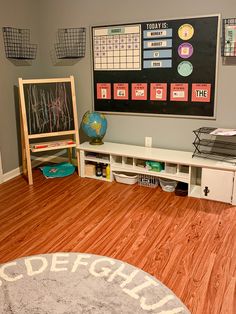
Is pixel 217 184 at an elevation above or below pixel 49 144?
below

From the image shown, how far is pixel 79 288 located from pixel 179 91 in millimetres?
2252

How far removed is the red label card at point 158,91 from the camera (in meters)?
3.43

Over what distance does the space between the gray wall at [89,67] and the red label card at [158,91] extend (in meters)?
0.24

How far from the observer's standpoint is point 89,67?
3.79m

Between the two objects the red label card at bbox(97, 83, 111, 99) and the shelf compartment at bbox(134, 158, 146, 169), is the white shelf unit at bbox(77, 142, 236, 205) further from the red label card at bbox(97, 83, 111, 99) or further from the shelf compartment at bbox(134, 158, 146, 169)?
the red label card at bbox(97, 83, 111, 99)

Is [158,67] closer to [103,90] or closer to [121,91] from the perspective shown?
[121,91]

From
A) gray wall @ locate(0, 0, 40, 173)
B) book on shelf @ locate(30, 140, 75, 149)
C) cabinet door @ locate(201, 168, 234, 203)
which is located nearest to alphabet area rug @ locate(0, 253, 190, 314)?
cabinet door @ locate(201, 168, 234, 203)

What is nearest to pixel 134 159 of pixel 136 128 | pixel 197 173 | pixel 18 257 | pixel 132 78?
pixel 136 128

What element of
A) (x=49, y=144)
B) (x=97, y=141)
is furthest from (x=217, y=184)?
(x=49, y=144)

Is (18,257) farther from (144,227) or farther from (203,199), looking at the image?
(203,199)

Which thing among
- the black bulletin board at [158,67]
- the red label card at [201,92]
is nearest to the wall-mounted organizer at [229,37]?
the black bulletin board at [158,67]

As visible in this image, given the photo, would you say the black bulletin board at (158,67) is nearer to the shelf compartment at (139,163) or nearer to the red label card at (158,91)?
the red label card at (158,91)

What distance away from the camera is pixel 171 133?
3525mm

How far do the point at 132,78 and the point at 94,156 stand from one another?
994mm
